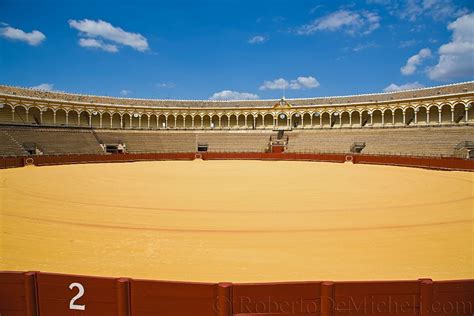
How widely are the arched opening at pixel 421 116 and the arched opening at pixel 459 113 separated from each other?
3.15 m

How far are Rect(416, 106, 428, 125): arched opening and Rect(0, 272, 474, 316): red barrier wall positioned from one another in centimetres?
4297

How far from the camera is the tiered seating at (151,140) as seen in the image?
43531 mm

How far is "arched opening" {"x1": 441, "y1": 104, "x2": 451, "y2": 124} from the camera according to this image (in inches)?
1501

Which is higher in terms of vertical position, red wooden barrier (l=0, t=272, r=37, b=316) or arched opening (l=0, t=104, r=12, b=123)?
arched opening (l=0, t=104, r=12, b=123)

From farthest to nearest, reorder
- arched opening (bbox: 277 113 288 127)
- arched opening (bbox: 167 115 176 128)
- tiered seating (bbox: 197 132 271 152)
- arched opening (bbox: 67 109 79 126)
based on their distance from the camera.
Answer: arched opening (bbox: 167 115 176 128)
arched opening (bbox: 277 113 288 127)
tiered seating (bbox: 197 132 271 152)
arched opening (bbox: 67 109 79 126)

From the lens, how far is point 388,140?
1458 inches

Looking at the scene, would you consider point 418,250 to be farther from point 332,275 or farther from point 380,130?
point 380,130

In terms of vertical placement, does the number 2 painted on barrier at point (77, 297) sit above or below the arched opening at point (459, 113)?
below

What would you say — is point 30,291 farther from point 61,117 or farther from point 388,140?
point 61,117

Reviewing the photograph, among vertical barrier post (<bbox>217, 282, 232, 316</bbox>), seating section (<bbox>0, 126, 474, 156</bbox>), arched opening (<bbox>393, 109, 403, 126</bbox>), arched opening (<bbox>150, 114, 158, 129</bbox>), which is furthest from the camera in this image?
arched opening (<bbox>150, 114, 158, 129</bbox>)

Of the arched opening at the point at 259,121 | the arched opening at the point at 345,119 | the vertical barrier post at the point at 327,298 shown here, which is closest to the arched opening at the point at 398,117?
the arched opening at the point at 345,119

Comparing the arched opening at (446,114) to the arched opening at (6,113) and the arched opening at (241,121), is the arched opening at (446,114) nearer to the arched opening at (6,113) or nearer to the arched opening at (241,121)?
the arched opening at (241,121)

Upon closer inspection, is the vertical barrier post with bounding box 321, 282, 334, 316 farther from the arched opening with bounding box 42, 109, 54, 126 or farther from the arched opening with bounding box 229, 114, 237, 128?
the arched opening with bounding box 229, 114, 237, 128

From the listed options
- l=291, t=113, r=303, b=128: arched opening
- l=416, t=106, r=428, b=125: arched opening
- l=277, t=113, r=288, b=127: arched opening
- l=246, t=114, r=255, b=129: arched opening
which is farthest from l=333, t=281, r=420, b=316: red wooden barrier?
l=246, t=114, r=255, b=129: arched opening
